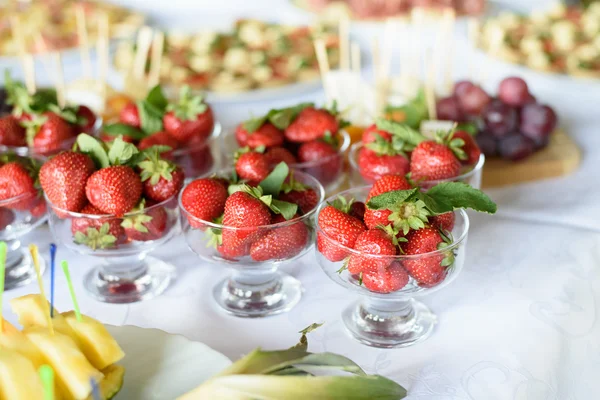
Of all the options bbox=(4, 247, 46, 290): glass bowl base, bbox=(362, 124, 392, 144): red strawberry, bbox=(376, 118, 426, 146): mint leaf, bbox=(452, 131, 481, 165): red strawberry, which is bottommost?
bbox=(4, 247, 46, 290): glass bowl base

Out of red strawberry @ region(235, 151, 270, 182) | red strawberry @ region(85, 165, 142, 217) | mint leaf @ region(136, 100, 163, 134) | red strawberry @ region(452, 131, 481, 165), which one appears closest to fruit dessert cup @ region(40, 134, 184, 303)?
red strawberry @ region(85, 165, 142, 217)

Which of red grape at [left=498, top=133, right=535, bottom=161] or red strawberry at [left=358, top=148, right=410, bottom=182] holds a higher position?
red strawberry at [left=358, top=148, right=410, bottom=182]

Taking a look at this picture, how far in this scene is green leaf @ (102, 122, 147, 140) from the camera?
4.12 feet

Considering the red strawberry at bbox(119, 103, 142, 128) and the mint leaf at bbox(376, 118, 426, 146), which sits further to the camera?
the red strawberry at bbox(119, 103, 142, 128)

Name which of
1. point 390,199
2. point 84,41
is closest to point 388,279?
point 390,199

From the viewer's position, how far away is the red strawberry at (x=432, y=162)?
1.12 meters

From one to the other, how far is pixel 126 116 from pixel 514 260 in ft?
2.71

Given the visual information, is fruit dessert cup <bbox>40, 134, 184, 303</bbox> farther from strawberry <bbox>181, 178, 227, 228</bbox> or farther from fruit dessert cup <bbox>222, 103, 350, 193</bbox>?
fruit dessert cup <bbox>222, 103, 350, 193</bbox>

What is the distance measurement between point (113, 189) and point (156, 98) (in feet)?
1.35

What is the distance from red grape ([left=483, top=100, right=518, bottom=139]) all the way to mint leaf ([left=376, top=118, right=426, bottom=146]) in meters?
0.41

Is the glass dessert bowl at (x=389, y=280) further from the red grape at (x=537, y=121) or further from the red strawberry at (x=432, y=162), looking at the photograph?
the red grape at (x=537, y=121)

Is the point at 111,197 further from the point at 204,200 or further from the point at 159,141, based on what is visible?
the point at 159,141

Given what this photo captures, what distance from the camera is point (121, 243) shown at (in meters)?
1.06

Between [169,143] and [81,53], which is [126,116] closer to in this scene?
[169,143]
